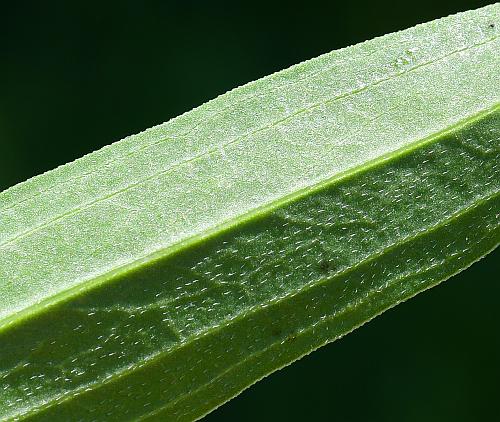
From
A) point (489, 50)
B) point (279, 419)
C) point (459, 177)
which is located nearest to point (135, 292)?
point (459, 177)

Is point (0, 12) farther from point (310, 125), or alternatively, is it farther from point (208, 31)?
point (310, 125)

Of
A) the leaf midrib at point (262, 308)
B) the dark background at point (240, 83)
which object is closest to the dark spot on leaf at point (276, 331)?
the leaf midrib at point (262, 308)

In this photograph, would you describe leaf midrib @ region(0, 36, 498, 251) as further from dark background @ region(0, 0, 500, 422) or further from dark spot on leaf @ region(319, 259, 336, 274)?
dark background @ region(0, 0, 500, 422)

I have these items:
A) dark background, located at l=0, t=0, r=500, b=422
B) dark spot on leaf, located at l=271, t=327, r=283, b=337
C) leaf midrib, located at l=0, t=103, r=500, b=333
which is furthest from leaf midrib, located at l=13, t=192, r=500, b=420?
dark background, located at l=0, t=0, r=500, b=422

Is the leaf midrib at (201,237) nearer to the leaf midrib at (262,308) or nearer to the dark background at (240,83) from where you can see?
the leaf midrib at (262,308)

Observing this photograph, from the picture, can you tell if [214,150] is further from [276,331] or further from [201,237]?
[276,331]

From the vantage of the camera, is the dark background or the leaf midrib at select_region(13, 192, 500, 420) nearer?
the leaf midrib at select_region(13, 192, 500, 420)

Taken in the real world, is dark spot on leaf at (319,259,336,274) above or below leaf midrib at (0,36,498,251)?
below

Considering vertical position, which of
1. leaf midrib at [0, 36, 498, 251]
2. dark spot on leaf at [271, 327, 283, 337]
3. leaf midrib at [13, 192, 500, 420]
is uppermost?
leaf midrib at [0, 36, 498, 251]
